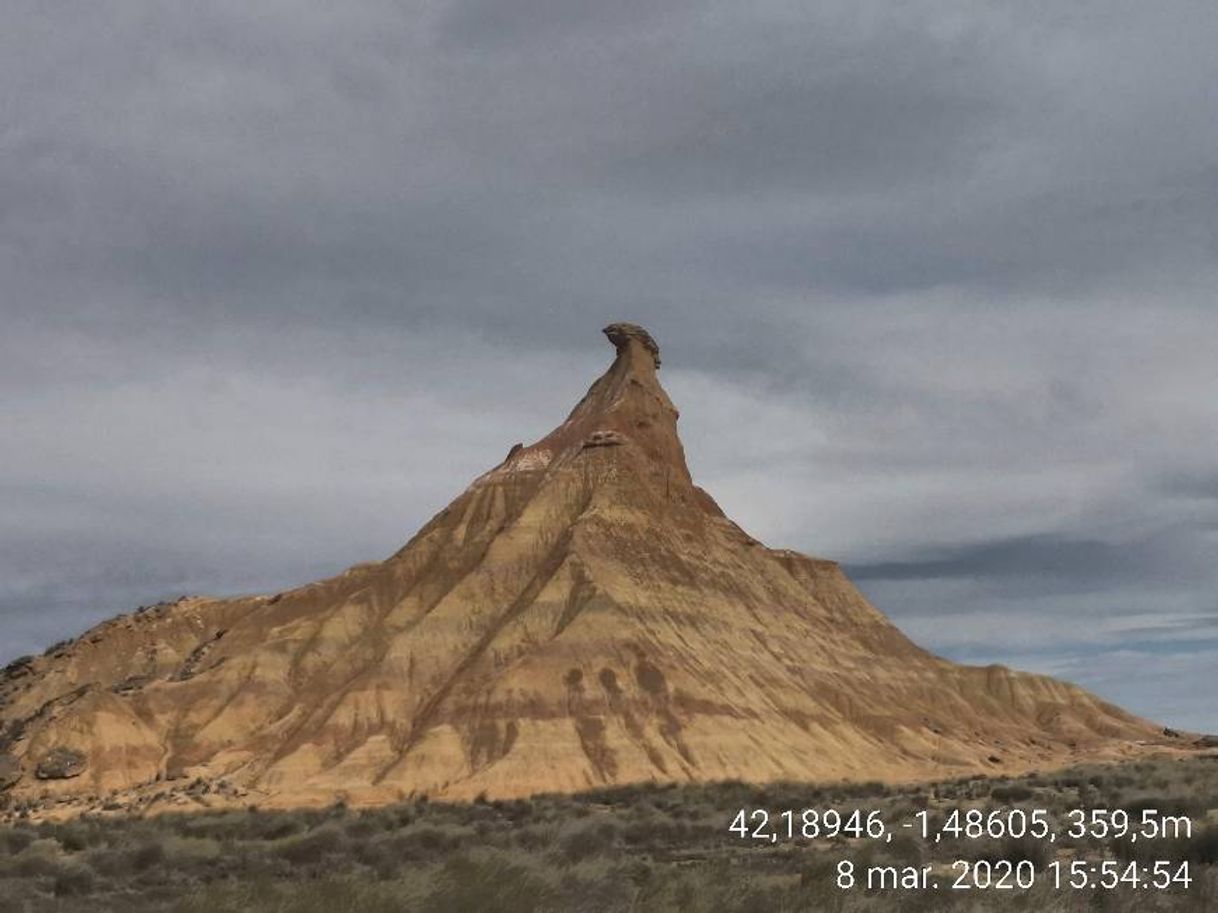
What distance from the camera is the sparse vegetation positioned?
11.7 meters

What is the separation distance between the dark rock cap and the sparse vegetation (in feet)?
213

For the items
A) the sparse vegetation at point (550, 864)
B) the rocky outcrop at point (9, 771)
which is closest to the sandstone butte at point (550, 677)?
the rocky outcrop at point (9, 771)

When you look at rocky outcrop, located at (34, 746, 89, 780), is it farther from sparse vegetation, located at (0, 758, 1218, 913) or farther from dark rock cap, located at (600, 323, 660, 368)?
dark rock cap, located at (600, 323, 660, 368)

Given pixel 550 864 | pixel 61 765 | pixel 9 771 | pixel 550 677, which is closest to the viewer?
pixel 550 864

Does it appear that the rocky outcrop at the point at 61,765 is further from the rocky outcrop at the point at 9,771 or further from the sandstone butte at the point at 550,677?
the rocky outcrop at the point at 9,771

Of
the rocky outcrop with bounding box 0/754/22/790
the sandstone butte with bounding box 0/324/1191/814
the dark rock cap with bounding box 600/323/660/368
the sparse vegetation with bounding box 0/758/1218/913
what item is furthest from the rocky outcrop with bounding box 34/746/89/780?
the dark rock cap with bounding box 600/323/660/368

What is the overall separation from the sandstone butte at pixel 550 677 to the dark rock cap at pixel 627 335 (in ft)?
0.89

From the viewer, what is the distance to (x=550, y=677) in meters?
63.4

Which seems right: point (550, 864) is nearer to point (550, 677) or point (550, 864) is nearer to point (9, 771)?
point (550, 677)

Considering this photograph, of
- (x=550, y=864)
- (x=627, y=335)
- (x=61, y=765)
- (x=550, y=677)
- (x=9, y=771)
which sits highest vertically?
(x=627, y=335)

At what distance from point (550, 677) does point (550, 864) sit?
4849 cm

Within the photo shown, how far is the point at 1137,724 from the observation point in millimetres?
98438

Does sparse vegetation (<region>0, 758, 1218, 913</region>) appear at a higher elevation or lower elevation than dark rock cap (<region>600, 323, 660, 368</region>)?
lower

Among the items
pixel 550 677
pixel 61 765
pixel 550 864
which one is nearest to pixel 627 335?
pixel 550 677
